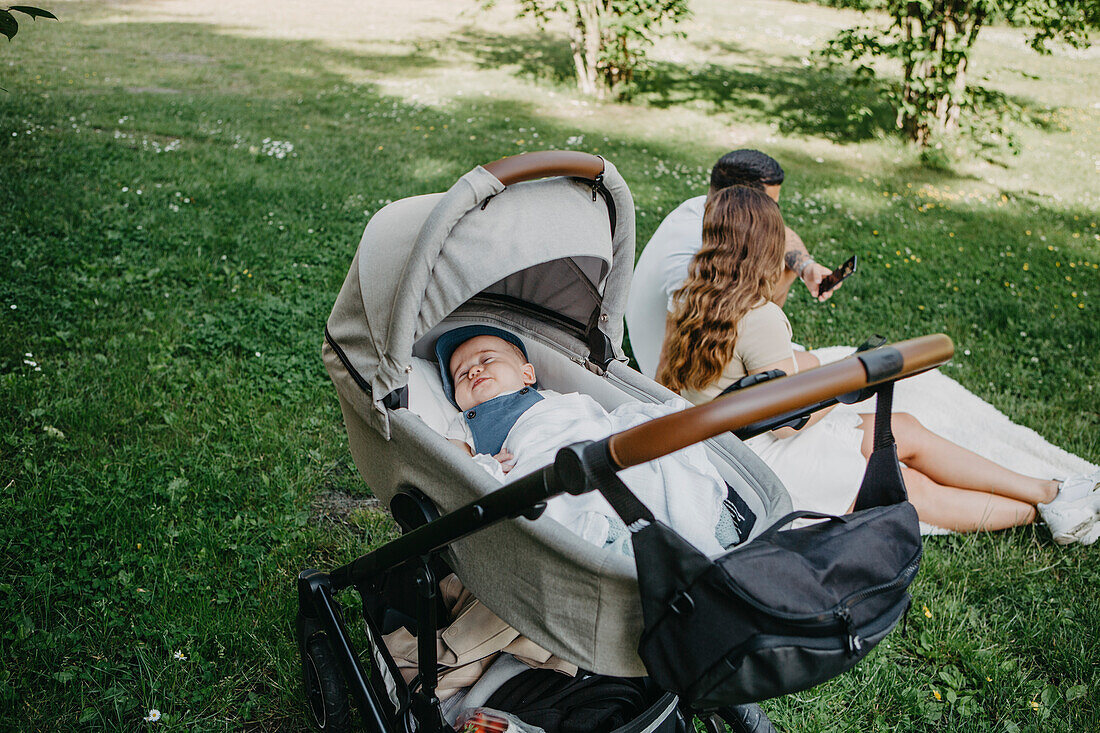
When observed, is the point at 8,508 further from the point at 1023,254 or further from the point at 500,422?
the point at 1023,254

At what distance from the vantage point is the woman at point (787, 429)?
271cm

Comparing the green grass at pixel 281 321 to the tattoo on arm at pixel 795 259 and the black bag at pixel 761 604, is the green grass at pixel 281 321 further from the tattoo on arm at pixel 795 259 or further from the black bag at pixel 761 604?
the black bag at pixel 761 604

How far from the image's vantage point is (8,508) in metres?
2.63

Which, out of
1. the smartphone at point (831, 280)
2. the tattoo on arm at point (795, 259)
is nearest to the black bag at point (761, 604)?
the smartphone at point (831, 280)

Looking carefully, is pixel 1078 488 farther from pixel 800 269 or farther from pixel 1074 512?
pixel 800 269

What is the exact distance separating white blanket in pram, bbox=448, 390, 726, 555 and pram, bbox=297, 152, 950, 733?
9cm

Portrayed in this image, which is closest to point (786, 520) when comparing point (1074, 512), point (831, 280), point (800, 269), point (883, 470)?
point (883, 470)

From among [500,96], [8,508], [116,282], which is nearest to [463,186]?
[8,508]

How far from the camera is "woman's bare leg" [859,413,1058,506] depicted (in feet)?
10.0

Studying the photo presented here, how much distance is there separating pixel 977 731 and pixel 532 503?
1.82 metres

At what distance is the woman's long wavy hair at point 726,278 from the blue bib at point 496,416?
2.31 feet

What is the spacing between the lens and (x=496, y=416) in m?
2.31

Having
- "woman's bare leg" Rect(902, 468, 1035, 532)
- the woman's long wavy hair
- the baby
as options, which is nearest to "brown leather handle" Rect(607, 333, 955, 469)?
the baby

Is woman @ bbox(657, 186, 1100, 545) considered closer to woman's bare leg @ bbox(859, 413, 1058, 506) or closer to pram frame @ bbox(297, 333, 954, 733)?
woman's bare leg @ bbox(859, 413, 1058, 506)
